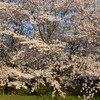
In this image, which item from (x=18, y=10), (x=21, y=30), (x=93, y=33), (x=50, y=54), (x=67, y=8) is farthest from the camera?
(x=21, y=30)

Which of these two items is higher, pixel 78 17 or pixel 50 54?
pixel 78 17

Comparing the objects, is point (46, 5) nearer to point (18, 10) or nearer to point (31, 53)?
point (18, 10)

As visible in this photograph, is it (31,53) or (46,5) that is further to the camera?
(46,5)

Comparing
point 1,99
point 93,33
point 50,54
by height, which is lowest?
point 1,99

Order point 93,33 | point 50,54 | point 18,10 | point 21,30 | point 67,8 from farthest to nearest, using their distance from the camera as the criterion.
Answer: point 21,30
point 67,8
point 18,10
point 50,54
point 93,33

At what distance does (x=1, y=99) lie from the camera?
10.0 m

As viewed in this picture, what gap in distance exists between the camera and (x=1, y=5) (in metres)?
10.5

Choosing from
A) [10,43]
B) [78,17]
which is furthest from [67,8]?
[10,43]

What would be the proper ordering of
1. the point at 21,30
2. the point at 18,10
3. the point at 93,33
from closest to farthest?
1. the point at 93,33
2. the point at 18,10
3. the point at 21,30

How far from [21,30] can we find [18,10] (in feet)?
8.63

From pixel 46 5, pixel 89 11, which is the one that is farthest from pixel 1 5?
pixel 89 11

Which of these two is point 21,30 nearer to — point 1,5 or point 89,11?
point 1,5

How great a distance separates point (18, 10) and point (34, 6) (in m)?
1.21

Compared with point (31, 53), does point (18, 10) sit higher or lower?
higher
